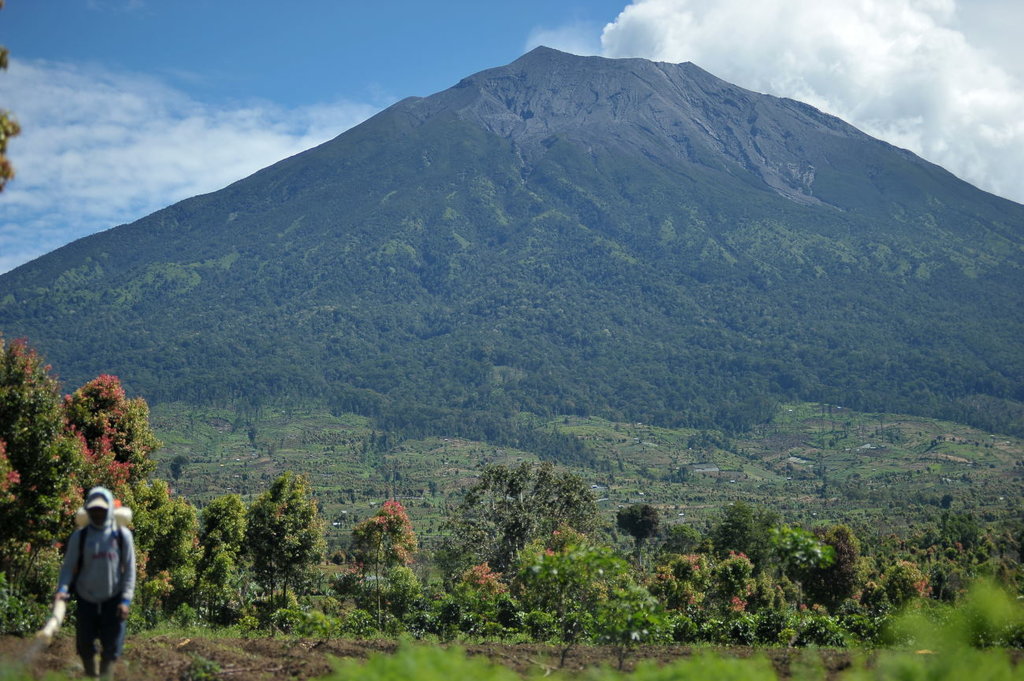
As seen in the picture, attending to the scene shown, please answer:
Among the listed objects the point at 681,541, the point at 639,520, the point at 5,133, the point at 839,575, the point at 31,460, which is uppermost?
the point at 5,133

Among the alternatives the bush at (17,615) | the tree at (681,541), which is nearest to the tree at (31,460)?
the bush at (17,615)

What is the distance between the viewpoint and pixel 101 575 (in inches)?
288

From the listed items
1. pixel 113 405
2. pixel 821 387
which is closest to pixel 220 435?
pixel 821 387

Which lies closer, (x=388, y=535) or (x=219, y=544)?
(x=388, y=535)

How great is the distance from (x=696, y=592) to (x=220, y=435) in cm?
12754

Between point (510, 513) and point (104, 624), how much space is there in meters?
29.0

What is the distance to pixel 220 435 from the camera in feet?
468

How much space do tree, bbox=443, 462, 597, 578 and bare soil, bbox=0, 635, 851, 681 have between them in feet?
70.3

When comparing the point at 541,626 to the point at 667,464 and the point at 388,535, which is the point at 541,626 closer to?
the point at 388,535

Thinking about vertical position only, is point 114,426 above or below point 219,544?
above

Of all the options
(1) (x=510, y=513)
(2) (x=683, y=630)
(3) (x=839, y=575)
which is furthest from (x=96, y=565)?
(3) (x=839, y=575)

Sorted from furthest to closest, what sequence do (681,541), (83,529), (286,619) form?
(681,541) → (286,619) → (83,529)

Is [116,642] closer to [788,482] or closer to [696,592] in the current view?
[696,592]

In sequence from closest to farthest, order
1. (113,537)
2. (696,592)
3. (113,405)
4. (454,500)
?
(113,537) → (113,405) → (696,592) → (454,500)
